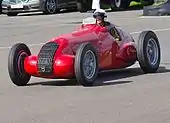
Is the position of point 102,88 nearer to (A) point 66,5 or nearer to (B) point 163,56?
(B) point 163,56

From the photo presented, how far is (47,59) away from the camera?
9383 millimetres

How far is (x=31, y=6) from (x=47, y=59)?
1869cm

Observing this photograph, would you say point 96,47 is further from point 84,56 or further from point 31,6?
point 31,6

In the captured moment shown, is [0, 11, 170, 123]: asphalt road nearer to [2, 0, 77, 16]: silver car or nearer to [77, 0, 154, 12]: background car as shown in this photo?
[2, 0, 77, 16]: silver car

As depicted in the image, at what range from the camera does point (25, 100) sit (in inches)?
333

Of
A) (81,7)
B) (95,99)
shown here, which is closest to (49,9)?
(81,7)

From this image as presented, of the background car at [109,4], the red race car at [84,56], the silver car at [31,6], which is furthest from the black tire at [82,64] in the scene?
the background car at [109,4]

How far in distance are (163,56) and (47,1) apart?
52.6ft

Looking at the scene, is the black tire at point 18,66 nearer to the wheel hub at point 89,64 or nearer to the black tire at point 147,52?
the wheel hub at point 89,64

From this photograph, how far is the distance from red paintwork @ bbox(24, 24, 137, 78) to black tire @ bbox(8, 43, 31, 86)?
0.43 feet

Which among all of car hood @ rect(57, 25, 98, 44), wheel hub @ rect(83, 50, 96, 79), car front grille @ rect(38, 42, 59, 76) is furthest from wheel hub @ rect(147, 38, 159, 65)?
car front grille @ rect(38, 42, 59, 76)

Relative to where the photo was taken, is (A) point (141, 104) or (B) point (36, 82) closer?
(A) point (141, 104)

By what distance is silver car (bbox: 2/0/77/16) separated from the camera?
2795 centimetres

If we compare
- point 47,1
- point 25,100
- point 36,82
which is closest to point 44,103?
point 25,100
